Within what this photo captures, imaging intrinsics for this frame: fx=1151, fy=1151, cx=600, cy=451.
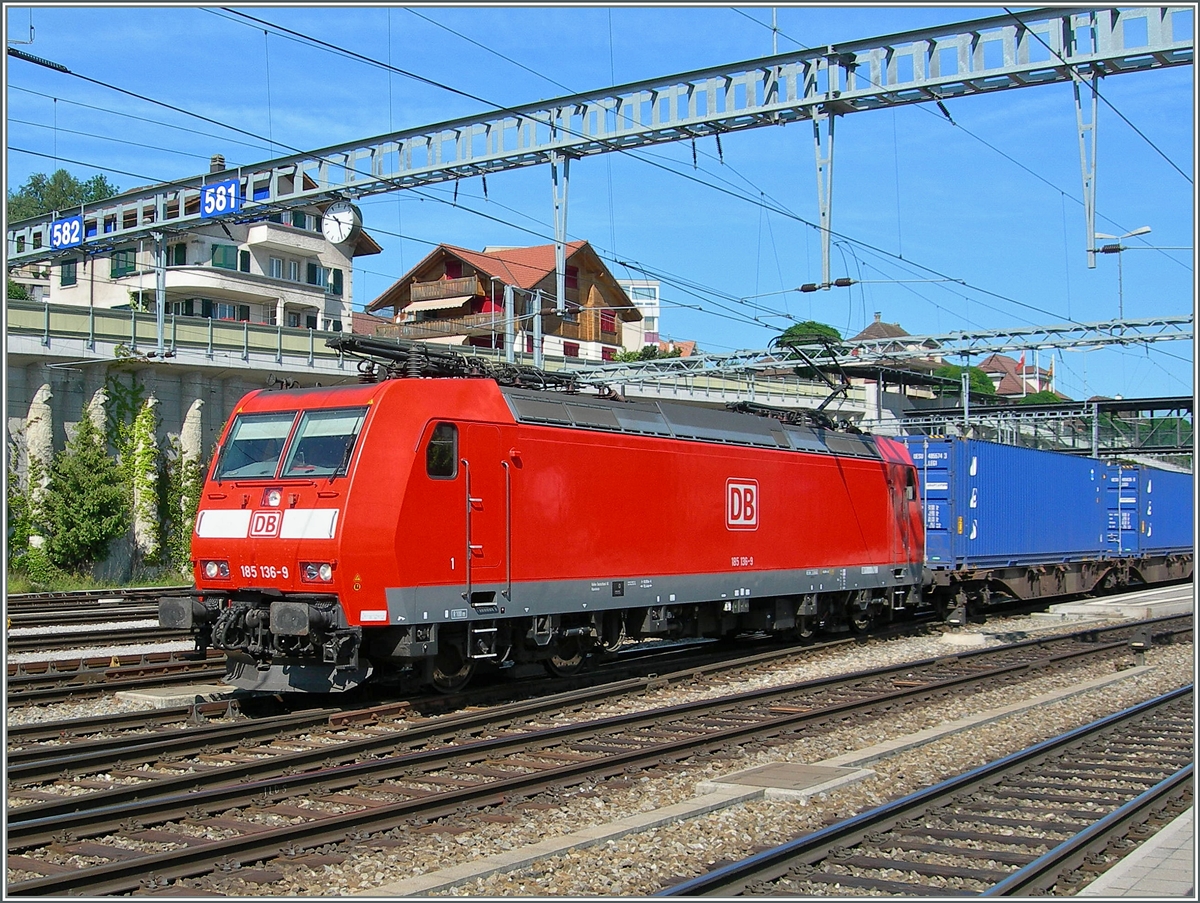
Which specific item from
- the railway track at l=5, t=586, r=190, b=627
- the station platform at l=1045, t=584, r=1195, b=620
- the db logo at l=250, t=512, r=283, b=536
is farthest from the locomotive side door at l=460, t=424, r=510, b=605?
the station platform at l=1045, t=584, r=1195, b=620

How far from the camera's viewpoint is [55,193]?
280 ft

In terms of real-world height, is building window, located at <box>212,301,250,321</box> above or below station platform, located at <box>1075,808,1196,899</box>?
above

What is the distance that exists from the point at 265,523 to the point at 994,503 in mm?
16805

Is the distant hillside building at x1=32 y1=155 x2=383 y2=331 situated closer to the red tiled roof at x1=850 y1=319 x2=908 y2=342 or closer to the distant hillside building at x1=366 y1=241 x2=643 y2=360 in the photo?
the distant hillside building at x1=366 y1=241 x2=643 y2=360

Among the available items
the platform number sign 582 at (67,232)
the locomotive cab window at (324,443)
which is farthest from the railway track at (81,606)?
the locomotive cab window at (324,443)

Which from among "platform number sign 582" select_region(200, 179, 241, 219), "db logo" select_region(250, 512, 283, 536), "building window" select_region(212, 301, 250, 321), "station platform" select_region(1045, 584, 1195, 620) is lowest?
"station platform" select_region(1045, 584, 1195, 620)

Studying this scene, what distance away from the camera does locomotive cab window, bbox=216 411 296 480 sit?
1283cm

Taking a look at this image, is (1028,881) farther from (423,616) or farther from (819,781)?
(423,616)

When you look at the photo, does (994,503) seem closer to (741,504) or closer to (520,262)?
(741,504)

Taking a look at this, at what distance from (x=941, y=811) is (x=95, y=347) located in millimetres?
25927

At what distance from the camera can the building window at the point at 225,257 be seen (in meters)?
48.5

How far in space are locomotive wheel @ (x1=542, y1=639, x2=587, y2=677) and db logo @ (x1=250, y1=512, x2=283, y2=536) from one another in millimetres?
4060

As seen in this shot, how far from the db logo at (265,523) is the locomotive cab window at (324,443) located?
0.48 meters

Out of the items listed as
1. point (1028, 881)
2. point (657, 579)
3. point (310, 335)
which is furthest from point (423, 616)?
point (310, 335)
